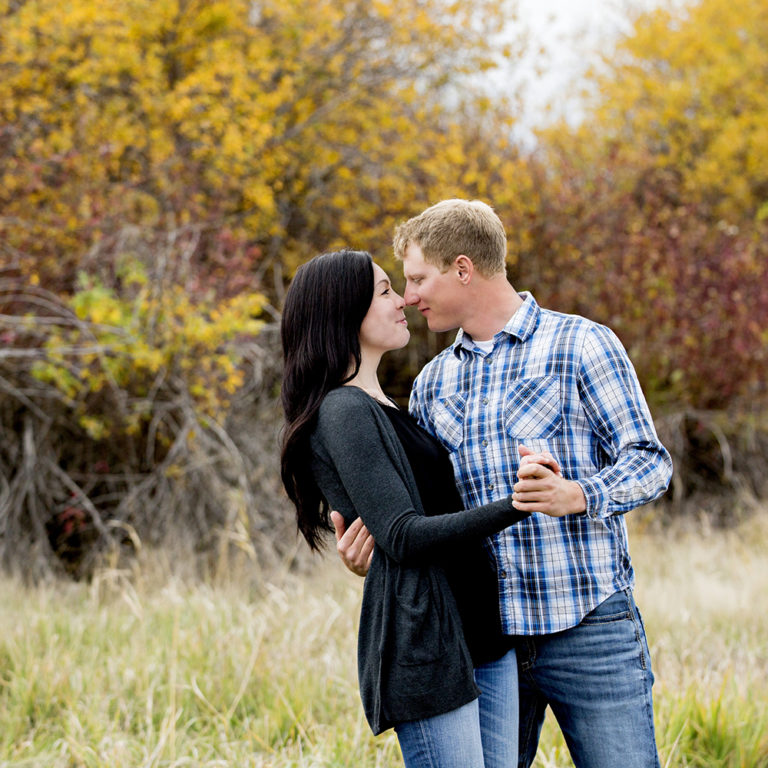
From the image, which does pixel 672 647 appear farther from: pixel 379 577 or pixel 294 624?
pixel 379 577

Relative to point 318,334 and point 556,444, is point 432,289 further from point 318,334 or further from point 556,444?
point 556,444

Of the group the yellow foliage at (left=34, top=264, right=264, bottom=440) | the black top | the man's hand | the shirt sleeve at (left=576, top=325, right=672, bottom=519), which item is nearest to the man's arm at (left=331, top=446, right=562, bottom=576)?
the man's hand

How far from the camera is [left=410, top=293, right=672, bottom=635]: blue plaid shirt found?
6.53 ft

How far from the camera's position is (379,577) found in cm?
198

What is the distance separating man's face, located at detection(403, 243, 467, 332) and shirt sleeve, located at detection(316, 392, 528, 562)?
0.36 m

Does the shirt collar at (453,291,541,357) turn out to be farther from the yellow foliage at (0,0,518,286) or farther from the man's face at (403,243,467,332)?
the yellow foliage at (0,0,518,286)

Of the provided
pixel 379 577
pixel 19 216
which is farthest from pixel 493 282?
pixel 19 216

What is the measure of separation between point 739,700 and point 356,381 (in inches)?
88.3

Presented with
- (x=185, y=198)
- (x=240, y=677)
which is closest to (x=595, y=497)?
(x=240, y=677)

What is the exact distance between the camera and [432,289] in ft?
7.17

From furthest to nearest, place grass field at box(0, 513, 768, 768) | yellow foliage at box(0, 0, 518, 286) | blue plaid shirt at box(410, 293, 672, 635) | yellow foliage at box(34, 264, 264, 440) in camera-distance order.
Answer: yellow foliage at box(0, 0, 518, 286) → yellow foliage at box(34, 264, 264, 440) → grass field at box(0, 513, 768, 768) → blue plaid shirt at box(410, 293, 672, 635)

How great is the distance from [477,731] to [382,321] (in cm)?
89

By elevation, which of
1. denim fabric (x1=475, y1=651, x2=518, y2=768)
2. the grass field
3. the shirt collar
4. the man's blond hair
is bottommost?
the grass field

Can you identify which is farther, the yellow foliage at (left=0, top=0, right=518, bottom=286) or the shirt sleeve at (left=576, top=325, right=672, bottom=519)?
the yellow foliage at (left=0, top=0, right=518, bottom=286)
